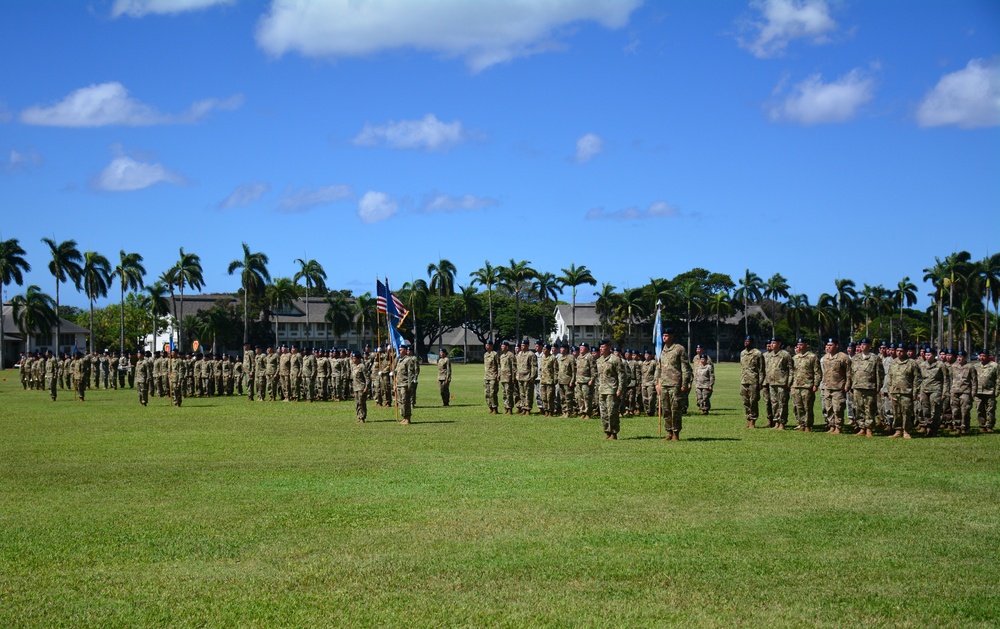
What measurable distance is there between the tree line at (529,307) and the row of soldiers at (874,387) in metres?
70.6

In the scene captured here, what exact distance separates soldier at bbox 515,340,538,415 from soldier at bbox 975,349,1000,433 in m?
10.8

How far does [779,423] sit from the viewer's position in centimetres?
2036

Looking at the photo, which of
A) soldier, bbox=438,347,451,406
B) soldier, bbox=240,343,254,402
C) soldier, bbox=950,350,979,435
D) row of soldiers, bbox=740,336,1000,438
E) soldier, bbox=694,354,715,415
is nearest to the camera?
row of soldiers, bbox=740,336,1000,438

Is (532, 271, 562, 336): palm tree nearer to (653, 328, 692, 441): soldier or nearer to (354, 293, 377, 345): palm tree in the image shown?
(354, 293, 377, 345): palm tree

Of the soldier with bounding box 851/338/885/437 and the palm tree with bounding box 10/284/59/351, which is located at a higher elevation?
the palm tree with bounding box 10/284/59/351

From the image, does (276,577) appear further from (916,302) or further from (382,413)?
(916,302)

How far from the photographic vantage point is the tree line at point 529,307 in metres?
89.4

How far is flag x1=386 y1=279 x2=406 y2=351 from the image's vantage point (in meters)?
24.4

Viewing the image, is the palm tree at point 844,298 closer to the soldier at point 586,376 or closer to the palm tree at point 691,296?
the palm tree at point 691,296

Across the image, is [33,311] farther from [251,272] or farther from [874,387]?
[874,387]

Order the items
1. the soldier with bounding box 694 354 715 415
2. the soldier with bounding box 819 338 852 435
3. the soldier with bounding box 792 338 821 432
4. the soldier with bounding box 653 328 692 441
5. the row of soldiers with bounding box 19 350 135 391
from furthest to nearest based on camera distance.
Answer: the row of soldiers with bounding box 19 350 135 391 → the soldier with bounding box 694 354 715 415 → the soldier with bounding box 792 338 821 432 → the soldier with bounding box 819 338 852 435 → the soldier with bounding box 653 328 692 441

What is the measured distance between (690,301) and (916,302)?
95.3 feet

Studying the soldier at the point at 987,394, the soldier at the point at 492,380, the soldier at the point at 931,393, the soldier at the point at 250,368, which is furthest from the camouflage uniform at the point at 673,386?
the soldier at the point at 250,368

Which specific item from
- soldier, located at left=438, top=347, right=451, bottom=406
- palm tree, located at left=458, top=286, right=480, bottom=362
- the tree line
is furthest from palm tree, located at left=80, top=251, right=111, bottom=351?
soldier, located at left=438, top=347, right=451, bottom=406
